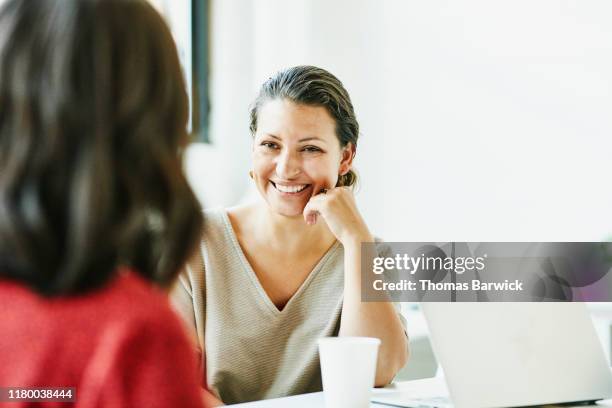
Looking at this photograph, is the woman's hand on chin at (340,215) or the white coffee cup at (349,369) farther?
the woman's hand on chin at (340,215)

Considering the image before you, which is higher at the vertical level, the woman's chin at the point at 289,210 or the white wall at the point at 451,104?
the white wall at the point at 451,104

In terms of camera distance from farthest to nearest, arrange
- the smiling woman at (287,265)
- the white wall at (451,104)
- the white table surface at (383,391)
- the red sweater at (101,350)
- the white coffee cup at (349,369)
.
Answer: the white wall at (451,104) → the smiling woman at (287,265) → the white table surface at (383,391) → the white coffee cup at (349,369) → the red sweater at (101,350)

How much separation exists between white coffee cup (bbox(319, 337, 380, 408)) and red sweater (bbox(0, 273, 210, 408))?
42 centimetres

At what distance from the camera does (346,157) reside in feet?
5.02

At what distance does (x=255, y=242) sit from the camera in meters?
1.45

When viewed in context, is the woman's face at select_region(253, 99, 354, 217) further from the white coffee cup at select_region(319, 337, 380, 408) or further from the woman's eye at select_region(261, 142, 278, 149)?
the white coffee cup at select_region(319, 337, 380, 408)

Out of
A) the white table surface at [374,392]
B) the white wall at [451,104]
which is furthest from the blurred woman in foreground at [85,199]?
the white wall at [451,104]

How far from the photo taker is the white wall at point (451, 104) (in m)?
2.53

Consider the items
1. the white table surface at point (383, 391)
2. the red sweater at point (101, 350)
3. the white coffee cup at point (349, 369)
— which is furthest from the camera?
the white table surface at point (383, 391)

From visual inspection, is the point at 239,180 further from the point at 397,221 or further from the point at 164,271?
the point at 164,271

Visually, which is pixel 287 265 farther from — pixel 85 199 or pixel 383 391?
pixel 85 199

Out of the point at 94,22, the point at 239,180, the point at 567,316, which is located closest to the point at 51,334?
the point at 94,22

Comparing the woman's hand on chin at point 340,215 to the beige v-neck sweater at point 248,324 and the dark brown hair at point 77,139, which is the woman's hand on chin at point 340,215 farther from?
the dark brown hair at point 77,139

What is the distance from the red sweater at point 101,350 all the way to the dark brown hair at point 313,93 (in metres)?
0.95
